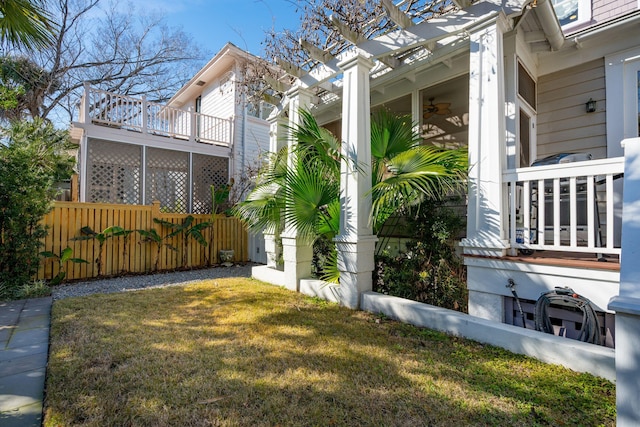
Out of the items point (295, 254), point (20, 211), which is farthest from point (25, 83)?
point (295, 254)

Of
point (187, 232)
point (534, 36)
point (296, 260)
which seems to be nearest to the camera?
point (534, 36)

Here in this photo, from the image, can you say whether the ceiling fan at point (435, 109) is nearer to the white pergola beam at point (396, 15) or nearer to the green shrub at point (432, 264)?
the white pergola beam at point (396, 15)

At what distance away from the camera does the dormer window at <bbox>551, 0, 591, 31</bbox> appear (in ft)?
16.0

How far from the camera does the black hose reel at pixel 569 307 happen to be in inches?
102

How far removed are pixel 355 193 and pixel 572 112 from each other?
11.6 feet

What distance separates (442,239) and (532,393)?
1814 millimetres

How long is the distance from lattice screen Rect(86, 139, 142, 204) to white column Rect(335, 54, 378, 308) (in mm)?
7498

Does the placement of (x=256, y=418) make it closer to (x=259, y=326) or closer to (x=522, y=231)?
(x=259, y=326)

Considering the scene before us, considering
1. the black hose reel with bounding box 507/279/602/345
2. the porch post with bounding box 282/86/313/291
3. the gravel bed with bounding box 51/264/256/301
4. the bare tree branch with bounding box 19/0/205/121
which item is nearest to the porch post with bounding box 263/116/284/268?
the porch post with bounding box 282/86/313/291

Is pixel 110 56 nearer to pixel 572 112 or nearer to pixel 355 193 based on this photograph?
pixel 355 193

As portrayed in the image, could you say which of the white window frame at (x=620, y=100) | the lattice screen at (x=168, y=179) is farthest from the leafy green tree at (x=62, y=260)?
the white window frame at (x=620, y=100)

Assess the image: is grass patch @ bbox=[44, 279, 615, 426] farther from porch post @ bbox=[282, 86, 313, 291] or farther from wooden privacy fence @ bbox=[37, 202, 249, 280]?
wooden privacy fence @ bbox=[37, 202, 249, 280]

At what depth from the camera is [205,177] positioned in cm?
1035

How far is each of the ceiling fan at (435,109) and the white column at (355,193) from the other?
1861mm
